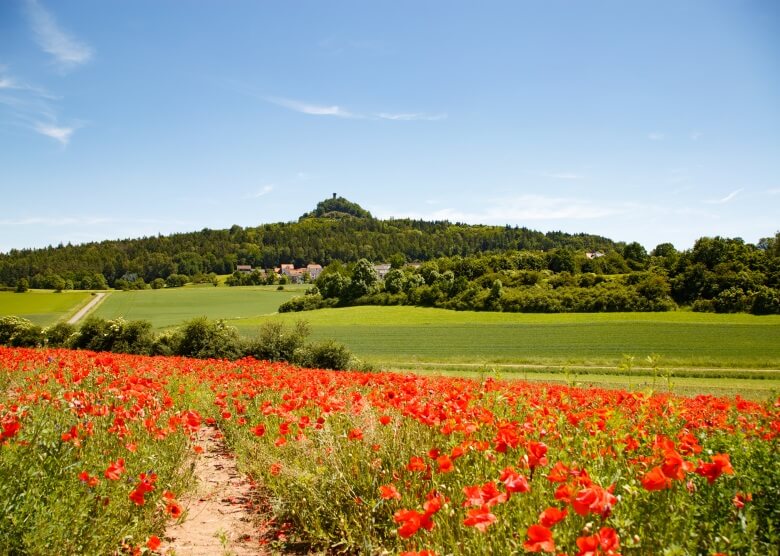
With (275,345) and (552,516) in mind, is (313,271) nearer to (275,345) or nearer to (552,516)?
(275,345)

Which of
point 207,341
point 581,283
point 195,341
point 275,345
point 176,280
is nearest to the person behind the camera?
point 275,345

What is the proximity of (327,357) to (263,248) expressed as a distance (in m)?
135

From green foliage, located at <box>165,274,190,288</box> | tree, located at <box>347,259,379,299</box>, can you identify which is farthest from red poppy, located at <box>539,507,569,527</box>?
green foliage, located at <box>165,274,190,288</box>

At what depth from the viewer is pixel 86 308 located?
6875cm

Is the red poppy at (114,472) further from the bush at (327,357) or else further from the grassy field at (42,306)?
the grassy field at (42,306)

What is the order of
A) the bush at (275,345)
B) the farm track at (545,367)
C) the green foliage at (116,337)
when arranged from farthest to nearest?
the farm track at (545,367)
the green foliage at (116,337)
the bush at (275,345)

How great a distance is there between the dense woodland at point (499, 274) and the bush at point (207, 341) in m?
37.7

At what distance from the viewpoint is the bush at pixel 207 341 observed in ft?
72.1

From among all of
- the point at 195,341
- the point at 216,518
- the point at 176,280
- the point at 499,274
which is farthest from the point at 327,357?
the point at 176,280

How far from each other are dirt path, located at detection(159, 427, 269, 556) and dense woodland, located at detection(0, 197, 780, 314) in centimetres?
4932

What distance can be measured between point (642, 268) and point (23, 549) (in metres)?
73.4

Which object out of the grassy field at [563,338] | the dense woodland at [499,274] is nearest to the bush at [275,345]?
the grassy field at [563,338]

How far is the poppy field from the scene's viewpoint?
8.21ft

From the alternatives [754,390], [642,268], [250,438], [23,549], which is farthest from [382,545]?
[642,268]
